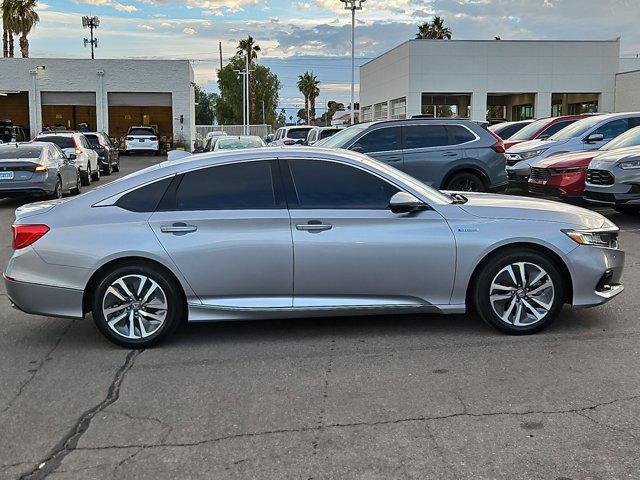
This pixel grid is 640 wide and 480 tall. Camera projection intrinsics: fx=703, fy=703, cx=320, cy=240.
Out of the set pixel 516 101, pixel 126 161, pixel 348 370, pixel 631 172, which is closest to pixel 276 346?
pixel 348 370

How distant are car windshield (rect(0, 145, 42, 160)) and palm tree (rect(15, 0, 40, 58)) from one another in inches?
1595

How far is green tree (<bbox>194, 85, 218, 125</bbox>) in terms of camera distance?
118125 mm

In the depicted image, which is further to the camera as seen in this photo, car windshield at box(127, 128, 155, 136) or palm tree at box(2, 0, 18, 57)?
palm tree at box(2, 0, 18, 57)

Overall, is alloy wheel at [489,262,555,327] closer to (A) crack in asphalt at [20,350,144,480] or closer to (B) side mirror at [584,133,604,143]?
(A) crack in asphalt at [20,350,144,480]

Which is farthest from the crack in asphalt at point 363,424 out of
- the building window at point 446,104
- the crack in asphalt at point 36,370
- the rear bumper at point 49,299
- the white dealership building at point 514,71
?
the white dealership building at point 514,71

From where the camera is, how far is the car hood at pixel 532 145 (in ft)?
49.5

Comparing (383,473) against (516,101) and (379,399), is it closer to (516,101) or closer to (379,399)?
(379,399)

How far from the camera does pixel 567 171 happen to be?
12469 millimetres

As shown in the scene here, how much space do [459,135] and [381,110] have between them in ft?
122

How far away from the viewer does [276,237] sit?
18.1 feet

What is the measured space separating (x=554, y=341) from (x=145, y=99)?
43.8m

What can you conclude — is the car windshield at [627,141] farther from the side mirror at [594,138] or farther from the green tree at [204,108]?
the green tree at [204,108]

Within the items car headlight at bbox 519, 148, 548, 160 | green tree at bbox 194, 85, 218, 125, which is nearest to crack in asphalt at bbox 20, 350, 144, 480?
car headlight at bbox 519, 148, 548, 160

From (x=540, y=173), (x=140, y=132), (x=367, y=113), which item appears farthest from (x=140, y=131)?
(x=540, y=173)
